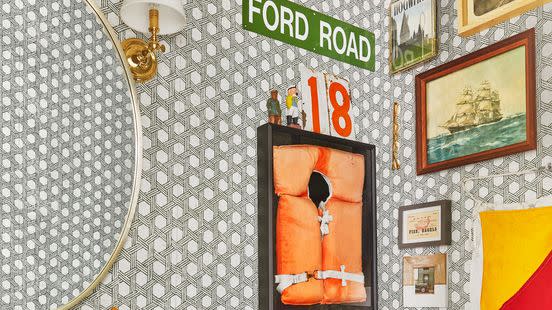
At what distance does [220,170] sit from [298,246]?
1.55 ft

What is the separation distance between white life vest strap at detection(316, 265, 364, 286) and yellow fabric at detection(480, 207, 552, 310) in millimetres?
584

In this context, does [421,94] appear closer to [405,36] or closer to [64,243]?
[405,36]

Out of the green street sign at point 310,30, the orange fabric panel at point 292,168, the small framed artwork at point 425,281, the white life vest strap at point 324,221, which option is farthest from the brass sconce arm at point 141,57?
the small framed artwork at point 425,281

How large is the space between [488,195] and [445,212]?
0.21m

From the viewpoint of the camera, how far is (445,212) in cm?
276

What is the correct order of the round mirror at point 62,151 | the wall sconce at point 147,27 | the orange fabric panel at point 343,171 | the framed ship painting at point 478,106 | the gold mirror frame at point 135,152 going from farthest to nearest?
the orange fabric panel at point 343,171 < the framed ship painting at point 478,106 < the wall sconce at point 147,27 < the gold mirror frame at point 135,152 < the round mirror at point 62,151

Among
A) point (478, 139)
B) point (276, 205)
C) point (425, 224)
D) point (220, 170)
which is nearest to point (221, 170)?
point (220, 170)

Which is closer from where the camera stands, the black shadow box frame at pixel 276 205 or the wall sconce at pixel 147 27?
the wall sconce at pixel 147 27

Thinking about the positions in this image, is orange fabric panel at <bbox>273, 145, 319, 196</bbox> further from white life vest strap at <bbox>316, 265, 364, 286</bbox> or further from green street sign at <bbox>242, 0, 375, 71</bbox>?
green street sign at <bbox>242, 0, 375, 71</bbox>

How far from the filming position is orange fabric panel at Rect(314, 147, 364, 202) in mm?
2879

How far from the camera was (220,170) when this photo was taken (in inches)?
103

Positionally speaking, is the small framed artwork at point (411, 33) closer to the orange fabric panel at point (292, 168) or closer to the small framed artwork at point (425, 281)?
the orange fabric panel at point (292, 168)

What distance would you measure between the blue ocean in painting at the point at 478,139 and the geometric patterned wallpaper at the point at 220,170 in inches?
2.7

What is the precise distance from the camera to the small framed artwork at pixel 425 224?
9.05 feet
